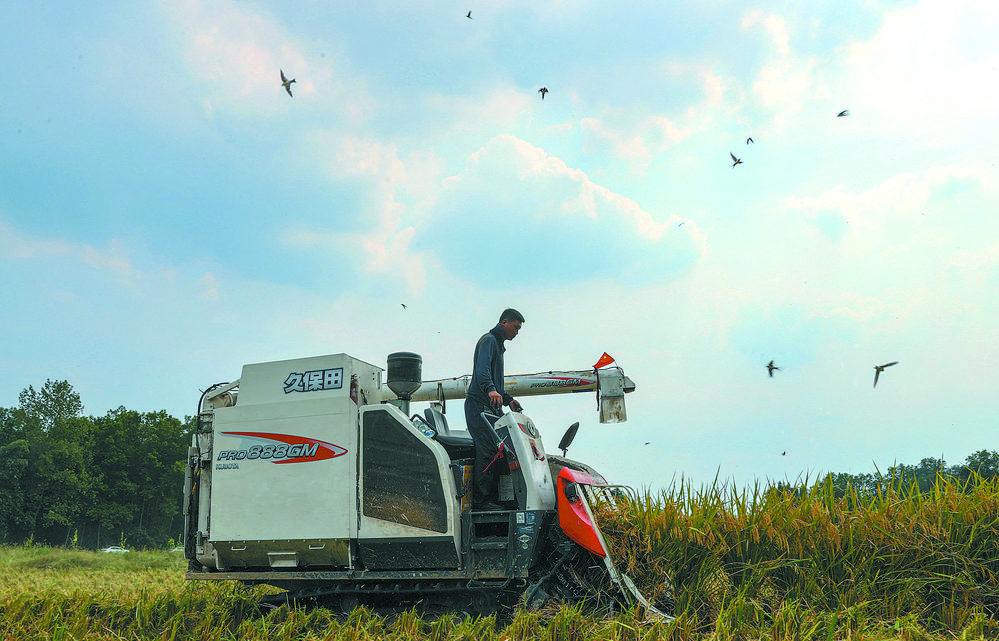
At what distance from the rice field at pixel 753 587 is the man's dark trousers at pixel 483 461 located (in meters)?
1.02

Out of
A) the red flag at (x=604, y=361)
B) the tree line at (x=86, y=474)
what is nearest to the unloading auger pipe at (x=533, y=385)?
the red flag at (x=604, y=361)

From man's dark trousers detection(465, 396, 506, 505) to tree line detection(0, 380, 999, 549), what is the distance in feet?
138

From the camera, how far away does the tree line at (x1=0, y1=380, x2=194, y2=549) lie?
4397 cm

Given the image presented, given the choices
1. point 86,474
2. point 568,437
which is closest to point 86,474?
point 86,474

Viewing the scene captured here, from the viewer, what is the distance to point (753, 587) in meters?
5.99

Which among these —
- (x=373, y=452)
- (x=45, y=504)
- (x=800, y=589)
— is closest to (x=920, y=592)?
(x=800, y=589)

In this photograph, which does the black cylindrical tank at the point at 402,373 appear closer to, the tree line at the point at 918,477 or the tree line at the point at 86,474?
the tree line at the point at 918,477

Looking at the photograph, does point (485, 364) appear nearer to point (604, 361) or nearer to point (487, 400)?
point (487, 400)

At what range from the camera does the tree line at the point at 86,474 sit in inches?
1731

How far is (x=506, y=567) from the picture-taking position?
20.6ft

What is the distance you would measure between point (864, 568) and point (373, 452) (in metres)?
4.32

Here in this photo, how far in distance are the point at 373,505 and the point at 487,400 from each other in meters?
1.42

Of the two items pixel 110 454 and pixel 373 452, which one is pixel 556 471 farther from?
pixel 110 454

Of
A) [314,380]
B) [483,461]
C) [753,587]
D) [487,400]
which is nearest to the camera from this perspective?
[753,587]
